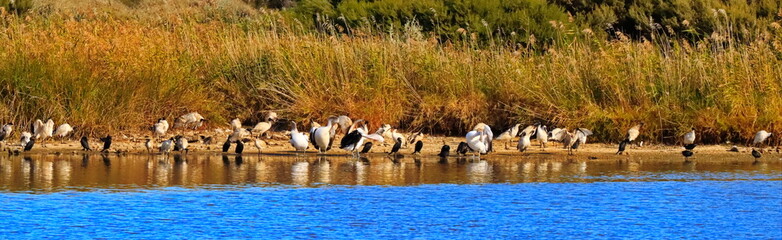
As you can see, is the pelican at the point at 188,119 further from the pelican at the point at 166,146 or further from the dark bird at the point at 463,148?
the dark bird at the point at 463,148

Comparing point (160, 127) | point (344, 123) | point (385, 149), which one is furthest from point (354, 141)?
point (160, 127)

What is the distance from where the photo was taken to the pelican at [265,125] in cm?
1388

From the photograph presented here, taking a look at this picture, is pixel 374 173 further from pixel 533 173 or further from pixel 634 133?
pixel 634 133

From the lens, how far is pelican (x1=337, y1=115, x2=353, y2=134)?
13883 millimetres

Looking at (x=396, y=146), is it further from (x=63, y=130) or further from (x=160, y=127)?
(x=63, y=130)

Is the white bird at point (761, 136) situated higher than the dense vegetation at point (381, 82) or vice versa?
the dense vegetation at point (381, 82)

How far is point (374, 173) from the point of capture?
10945mm

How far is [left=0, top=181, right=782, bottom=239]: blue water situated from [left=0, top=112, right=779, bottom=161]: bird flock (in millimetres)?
2657

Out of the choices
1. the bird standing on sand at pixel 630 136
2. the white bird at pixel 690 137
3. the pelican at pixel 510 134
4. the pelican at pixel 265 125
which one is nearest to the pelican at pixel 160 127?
the pelican at pixel 265 125

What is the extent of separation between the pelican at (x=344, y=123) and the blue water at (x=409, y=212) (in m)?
4.00

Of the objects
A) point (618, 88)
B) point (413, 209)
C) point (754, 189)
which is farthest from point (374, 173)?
point (618, 88)

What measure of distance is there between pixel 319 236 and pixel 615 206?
245cm

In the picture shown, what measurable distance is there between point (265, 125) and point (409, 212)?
18.8 feet

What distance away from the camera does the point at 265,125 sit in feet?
45.6
